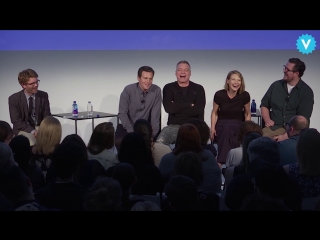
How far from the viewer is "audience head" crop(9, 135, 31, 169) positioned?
11.6 ft

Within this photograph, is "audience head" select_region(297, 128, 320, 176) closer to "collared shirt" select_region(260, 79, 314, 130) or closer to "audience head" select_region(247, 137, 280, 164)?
"audience head" select_region(247, 137, 280, 164)

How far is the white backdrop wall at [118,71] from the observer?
6.59 metres

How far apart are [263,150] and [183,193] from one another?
0.92 meters

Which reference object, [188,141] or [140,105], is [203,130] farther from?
[140,105]

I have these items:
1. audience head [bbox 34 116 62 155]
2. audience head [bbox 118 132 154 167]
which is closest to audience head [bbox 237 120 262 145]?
audience head [bbox 118 132 154 167]

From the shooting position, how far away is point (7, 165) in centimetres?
341

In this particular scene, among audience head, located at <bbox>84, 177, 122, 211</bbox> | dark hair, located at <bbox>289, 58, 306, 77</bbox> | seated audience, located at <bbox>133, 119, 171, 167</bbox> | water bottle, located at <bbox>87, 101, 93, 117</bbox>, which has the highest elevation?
dark hair, located at <bbox>289, 58, 306, 77</bbox>

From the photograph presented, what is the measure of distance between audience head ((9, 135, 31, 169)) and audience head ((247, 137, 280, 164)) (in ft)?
5.56

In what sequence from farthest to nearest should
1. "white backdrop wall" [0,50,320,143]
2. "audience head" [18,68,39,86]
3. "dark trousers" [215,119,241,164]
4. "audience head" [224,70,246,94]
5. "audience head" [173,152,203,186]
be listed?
"white backdrop wall" [0,50,320,143] → "audience head" [224,70,246,94] → "audience head" [18,68,39,86] → "dark trousers" [215,119,241,164] → "audience head" [173,152,203,186]

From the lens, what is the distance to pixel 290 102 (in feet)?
17.9

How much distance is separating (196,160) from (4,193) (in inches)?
51.0

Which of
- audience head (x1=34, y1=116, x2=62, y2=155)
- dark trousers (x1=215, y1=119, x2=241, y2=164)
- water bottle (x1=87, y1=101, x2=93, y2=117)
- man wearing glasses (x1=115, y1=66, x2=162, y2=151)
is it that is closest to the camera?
audience head (x1=34, y1=116, x2=62, y2=155)

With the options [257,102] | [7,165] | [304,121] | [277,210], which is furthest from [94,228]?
[257,102]
